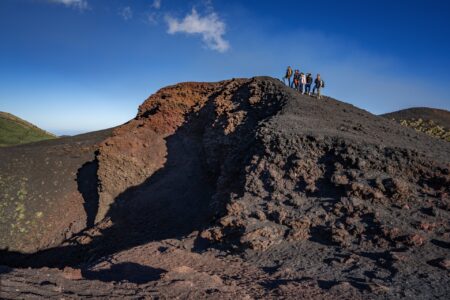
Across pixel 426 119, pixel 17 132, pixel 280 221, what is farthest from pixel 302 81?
pixel 17 132

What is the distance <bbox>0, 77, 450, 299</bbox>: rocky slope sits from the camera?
21.0 feet

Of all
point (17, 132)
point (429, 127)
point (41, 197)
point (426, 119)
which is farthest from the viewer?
point (17, 132)

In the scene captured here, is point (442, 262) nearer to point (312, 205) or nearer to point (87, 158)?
point (312, 205)

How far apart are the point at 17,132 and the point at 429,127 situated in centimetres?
5239

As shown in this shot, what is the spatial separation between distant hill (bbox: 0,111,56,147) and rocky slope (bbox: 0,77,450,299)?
108 feet

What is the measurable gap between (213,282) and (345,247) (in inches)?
134

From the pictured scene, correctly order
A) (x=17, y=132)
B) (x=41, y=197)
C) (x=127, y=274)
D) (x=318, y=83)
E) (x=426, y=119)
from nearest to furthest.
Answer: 1. (x=127, y=274)
2. (x=318, y=83)
3. (x=41, y=197)
4. (x=426, y=119)
5. (x=17, y=132)

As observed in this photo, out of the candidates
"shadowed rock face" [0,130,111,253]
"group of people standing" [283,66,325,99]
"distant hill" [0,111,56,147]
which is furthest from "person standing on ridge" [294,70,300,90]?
"distant hill" [0,111,56,147]

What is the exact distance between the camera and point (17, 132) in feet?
150

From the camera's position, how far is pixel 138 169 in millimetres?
16938

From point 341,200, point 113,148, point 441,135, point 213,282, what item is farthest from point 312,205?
point 441,135

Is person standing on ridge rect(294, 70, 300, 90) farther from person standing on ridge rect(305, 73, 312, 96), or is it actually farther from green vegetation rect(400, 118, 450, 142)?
green vegetation rect(400, 118, 450, 142)

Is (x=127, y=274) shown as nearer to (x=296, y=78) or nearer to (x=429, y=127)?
(x=296, y=78)

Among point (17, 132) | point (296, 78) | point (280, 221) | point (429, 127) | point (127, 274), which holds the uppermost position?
point (296, 78)
